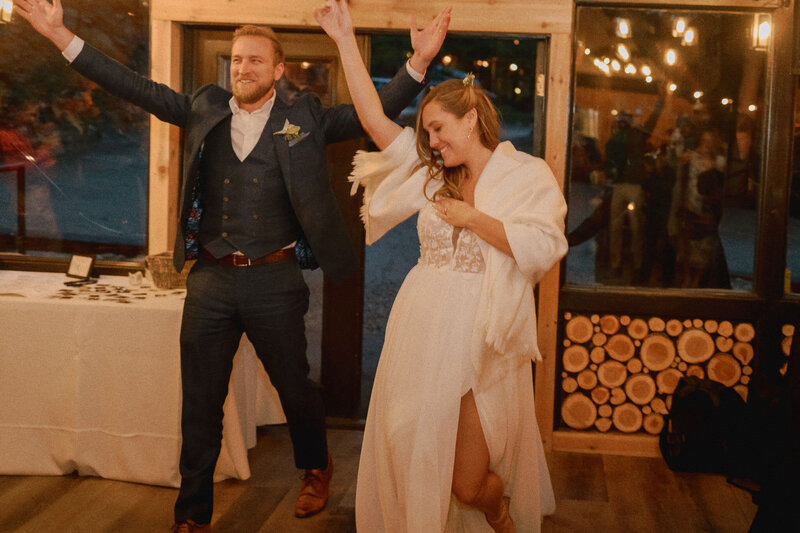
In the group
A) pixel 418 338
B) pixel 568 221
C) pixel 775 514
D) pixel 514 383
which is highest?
pixel 568 221

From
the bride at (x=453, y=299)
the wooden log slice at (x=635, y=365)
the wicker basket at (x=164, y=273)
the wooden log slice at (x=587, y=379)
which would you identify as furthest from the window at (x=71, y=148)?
the wooden log slice at (x=635, y=365)

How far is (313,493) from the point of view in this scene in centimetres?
301

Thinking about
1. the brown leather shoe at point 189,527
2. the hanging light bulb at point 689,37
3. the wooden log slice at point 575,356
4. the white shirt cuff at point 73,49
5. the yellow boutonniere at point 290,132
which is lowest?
the brown leather shoe at point 189,527

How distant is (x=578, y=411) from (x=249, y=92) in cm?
228

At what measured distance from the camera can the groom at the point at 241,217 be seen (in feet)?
8.91

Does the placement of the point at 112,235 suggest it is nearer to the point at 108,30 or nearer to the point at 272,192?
the point at 108,30

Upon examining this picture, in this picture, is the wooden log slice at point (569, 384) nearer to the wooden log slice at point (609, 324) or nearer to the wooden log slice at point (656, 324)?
the wooden log slice at point (609, 324)

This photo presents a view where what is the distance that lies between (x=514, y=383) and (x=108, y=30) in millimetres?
2891

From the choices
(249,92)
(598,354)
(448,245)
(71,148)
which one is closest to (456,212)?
(448,245)

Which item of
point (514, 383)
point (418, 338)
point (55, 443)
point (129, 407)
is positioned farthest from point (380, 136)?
point (55, 443)

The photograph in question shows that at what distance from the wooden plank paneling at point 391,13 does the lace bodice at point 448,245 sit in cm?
160

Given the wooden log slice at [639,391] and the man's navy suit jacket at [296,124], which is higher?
the man's navy suit jacket at [296,124]

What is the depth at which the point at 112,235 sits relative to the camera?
4.06 m

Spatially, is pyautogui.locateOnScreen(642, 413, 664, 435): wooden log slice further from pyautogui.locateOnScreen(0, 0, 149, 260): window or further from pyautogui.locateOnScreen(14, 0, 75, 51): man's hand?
pyautogui.locateOnScreen(14, 0, 75, 51): man's hand
